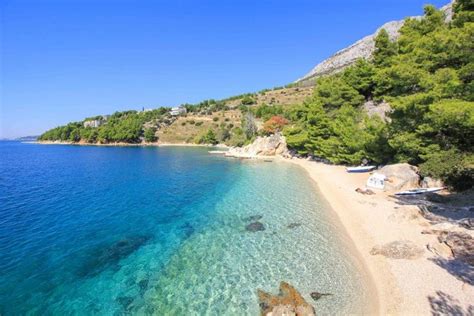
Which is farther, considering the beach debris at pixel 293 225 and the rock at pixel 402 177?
the rock at pixel 402 177

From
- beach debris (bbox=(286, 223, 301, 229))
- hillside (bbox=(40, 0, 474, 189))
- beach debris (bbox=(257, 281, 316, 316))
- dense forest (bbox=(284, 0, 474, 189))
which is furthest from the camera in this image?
beach debris (bbox=(286, 223, 301, 229))

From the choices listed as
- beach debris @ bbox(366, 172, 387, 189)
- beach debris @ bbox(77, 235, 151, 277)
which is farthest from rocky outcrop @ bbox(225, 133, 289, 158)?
beach debris @ bbox(77, 235, 151, 277)

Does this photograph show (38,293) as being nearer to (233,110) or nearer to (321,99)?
(321,99)

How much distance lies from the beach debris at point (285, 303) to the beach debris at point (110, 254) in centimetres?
659

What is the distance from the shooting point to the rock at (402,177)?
1903 cm

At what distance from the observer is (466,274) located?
8633 mm

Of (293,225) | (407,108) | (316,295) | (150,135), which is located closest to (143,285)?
(316,295)

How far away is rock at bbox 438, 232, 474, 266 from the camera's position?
369 inches

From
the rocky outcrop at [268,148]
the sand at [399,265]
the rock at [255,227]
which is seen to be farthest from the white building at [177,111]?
the rock at [255,227]

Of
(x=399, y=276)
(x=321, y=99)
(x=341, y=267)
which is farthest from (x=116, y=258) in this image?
(x=321, y=99)

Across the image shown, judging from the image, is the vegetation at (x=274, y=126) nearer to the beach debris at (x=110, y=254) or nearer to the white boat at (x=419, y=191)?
the white boat at (x=419, y=191)

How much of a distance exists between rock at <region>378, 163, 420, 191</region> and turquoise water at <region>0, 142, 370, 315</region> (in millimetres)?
5297

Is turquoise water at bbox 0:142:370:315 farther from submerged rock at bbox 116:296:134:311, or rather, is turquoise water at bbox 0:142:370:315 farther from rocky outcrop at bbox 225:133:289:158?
rocky outcrop at bbox 225:133:289:158

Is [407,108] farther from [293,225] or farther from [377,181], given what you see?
[293,225]
